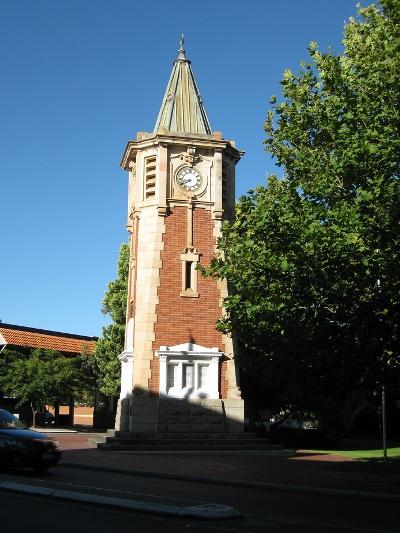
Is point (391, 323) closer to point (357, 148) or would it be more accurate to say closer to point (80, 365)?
point (357, 148)

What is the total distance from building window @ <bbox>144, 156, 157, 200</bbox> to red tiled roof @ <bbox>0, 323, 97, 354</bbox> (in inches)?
856

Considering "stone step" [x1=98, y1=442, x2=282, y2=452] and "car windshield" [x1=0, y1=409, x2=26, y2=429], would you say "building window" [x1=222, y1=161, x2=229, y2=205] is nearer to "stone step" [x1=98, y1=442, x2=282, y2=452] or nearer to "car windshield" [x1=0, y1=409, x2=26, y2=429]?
"stone step" [x1=98, y1=442, x2=282, y2=452]

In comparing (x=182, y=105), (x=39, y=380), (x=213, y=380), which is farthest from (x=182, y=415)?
(x=39, y=380)

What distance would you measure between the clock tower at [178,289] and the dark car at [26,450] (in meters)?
9.97

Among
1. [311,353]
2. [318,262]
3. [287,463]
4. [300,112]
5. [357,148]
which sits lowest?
[287,463]

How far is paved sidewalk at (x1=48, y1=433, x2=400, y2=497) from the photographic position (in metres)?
15.1

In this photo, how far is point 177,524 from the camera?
356 inches

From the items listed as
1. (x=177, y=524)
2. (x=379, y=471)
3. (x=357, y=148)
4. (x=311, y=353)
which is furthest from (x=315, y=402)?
(x=177, y=524)

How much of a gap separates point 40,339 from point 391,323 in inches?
1446

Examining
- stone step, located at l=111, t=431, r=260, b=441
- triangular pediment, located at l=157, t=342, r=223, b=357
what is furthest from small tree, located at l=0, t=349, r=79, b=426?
triangular pediment, located at l=157, t=342, r=223, b=357

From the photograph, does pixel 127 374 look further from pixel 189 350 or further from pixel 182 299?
pixel 182 299

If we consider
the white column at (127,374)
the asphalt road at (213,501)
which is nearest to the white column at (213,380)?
the white column at (127,374)

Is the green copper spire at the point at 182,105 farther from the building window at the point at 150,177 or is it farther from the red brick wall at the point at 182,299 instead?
the red brick wall at the point at 182,299

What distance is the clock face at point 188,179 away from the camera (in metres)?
27.8
